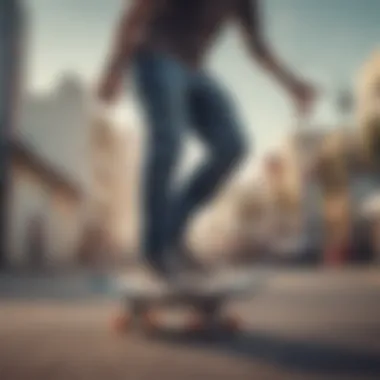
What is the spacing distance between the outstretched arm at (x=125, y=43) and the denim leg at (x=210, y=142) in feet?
0.53

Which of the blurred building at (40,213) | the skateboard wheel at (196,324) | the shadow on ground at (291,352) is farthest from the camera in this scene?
the blurred building at (40,213)

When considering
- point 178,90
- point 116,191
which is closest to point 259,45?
point 178,90

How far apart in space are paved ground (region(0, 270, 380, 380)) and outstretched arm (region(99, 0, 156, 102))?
1.41 ft

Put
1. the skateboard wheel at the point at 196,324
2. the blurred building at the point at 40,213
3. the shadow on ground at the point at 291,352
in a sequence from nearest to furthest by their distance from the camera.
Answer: the shadow on ground at the point at 291,352
the skateboard wheel at the point at 196,324
the blurred building at the point at 40,213

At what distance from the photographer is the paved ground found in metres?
0.90

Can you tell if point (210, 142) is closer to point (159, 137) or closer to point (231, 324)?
point (159, 137)

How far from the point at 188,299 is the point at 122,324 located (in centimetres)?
14

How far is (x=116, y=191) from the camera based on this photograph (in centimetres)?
115

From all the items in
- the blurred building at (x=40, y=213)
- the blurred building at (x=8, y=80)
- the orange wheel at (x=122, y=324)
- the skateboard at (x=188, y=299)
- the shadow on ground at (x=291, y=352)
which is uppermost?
the blurred building at (x=8, y=80)

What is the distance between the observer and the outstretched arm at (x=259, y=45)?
1.22m

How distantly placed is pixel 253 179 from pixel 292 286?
9.5 inches

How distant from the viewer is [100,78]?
121 cm

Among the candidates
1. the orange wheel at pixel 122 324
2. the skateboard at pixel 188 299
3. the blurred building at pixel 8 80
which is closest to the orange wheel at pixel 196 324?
the skateboard at pixel 188 299

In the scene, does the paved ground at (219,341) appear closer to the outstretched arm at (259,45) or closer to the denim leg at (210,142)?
the denim leg at (210,142)
